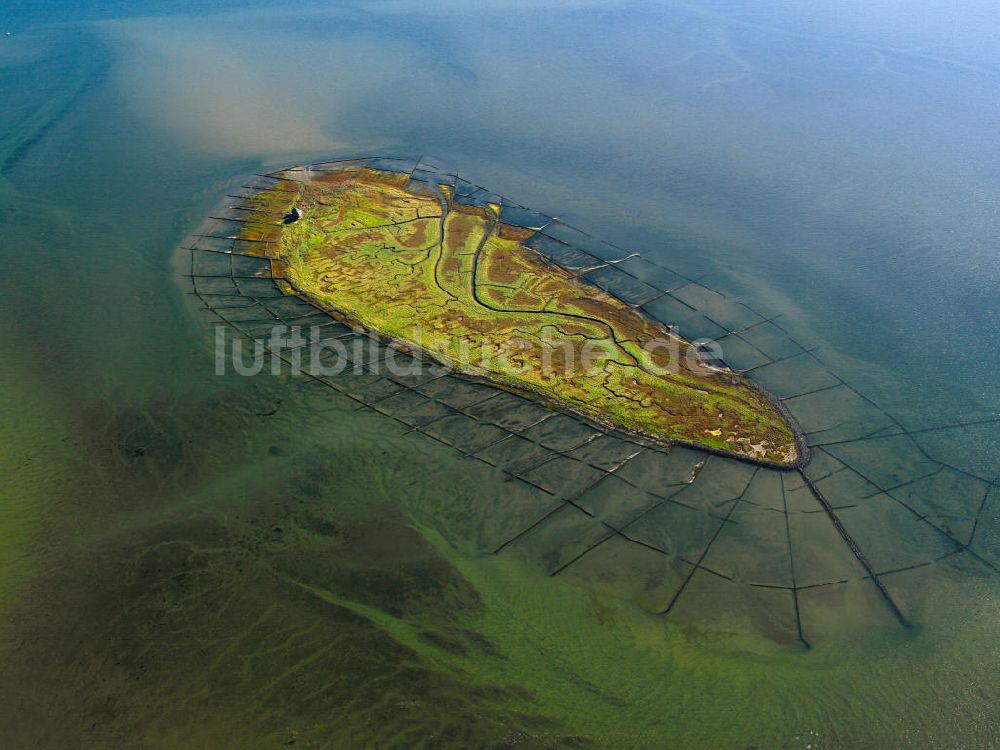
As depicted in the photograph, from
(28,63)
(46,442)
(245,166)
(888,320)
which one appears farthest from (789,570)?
(28,63)

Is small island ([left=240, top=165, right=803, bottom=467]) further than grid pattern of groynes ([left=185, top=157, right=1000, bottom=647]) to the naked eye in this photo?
Yes

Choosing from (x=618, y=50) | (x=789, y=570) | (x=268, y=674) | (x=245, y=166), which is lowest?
(x=268, y=674)

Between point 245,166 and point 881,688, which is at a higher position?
point 245,166

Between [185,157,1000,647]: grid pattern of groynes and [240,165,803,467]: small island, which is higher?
[240,165,803,467]: small island

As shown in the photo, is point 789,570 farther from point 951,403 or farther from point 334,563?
point 334,563

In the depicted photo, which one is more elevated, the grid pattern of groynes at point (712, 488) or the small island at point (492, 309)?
the small island at point (492, 309)
